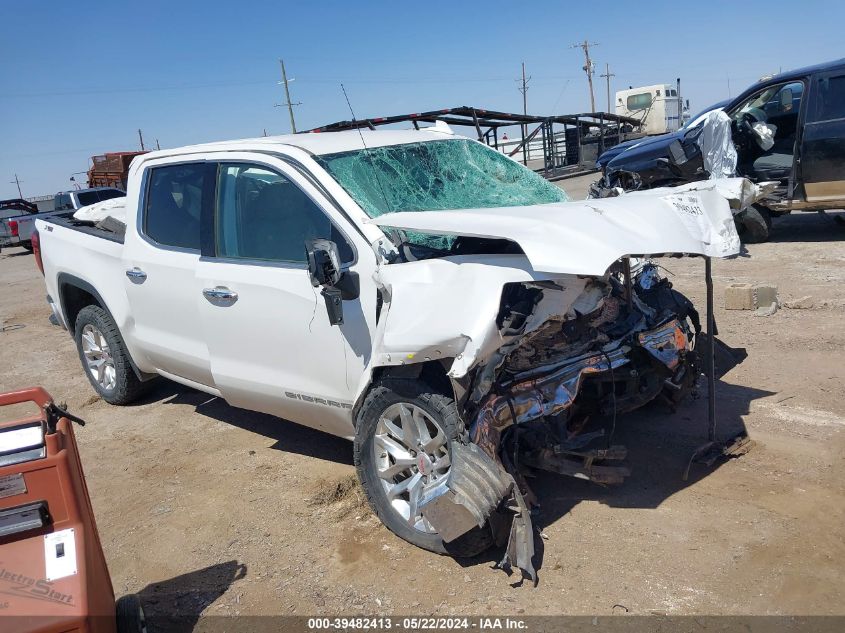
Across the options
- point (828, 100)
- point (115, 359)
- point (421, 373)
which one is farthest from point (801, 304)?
point (115, 359)

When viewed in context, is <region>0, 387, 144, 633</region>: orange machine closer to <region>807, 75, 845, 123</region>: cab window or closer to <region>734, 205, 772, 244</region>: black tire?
<region>734, 205, 772, 244</region>: black tire

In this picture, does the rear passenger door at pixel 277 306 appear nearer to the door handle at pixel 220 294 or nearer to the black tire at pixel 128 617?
the door handle at pixel 220 294

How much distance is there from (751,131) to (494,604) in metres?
8.57

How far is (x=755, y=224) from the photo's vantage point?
9406 mm

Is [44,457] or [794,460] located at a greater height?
[44,457]

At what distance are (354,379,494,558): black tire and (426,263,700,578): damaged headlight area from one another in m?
0.10

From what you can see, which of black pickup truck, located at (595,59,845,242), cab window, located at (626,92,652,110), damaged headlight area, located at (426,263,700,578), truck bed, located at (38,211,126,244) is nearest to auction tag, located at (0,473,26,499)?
damaged headlight area, located at (426,263,700,578)

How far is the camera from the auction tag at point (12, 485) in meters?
2.47

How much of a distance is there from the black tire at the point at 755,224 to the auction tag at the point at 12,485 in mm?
8859

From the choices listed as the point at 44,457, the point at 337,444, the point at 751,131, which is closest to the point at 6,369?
the point at 337,444

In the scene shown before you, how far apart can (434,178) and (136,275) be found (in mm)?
2162

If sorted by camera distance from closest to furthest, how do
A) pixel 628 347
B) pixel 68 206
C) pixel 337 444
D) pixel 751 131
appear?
pixel 628 347 → pixel 337 444 → pixel 751 131 → pixel 68 206

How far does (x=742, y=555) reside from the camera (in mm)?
3164

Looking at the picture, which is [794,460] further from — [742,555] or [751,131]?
[751,131]
